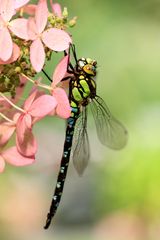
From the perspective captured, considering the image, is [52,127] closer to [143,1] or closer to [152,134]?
[152,134]

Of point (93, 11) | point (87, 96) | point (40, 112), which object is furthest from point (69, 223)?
point (40, 112)

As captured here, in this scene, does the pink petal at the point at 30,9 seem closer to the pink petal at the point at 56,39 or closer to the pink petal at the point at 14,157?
the pink petal at the point at 56,39

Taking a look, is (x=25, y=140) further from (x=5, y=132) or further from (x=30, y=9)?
(x=30, y=9)

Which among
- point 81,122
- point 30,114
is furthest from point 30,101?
point 81,122

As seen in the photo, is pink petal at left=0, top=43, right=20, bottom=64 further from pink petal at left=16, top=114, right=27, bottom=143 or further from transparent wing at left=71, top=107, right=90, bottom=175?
transparent wing at left=71, top=107, right=90, bottom=175

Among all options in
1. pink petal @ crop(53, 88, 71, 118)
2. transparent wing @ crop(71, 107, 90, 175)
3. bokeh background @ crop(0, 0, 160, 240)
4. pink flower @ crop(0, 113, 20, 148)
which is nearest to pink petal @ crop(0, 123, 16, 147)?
pink flower @ crop(0, 113, 20, 148)

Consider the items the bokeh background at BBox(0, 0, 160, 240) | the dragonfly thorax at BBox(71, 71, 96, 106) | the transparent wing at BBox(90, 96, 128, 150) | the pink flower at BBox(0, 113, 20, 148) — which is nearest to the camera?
the pink flower at BBox(0, 113, 20, 148)
